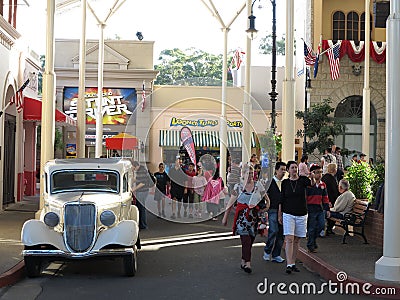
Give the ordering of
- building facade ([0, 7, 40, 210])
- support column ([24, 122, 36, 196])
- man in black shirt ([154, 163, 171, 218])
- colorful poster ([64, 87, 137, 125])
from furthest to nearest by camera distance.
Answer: colorful poster ([64, 87, 137, 125]) < support column ([24, 122, 36, 196]) < building facade ([0, 7, 40, 210]) < man in black shirt ([154, 163, 171, 218])

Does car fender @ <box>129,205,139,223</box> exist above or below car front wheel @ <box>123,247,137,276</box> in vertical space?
above

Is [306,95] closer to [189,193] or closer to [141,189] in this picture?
[189,193]

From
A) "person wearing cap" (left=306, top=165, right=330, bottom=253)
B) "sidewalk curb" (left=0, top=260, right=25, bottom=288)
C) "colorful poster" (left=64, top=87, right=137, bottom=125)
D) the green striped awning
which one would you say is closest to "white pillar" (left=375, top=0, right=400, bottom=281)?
→ "person wearing cap" (left=306, top=165, right=330, bottom=253)

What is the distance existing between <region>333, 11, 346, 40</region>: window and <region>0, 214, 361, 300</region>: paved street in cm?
2466

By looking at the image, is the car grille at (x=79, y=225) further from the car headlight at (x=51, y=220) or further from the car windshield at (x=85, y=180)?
the car windshield at (x=85, y=180)

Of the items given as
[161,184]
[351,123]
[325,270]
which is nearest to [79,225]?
[325,270]

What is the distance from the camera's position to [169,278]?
1115cm

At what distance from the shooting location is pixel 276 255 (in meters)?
13.1

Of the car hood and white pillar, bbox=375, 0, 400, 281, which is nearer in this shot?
white pillar, bbox=375, 0, 400, 281

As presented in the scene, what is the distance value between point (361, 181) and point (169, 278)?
7750mm

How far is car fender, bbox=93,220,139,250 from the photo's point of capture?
36.7 ft

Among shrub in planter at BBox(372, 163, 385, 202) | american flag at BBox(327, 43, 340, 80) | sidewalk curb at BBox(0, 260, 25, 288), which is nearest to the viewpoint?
sidewalk curb at BBox(0, 260, 25, 288)

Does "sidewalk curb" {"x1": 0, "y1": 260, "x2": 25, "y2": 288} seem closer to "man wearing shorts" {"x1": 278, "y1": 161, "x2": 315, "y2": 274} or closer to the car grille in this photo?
the car grille

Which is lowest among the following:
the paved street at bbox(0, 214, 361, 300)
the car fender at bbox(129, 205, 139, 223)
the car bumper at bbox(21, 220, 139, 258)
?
the paved street at bbox(0, 214, 361, 300)
